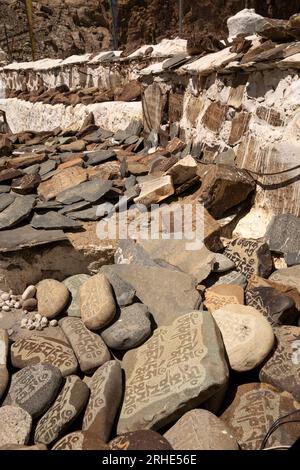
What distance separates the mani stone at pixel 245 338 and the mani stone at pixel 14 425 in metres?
1.16

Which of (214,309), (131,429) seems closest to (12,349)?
(131,429)

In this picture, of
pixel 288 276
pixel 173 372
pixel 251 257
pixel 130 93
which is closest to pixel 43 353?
pixel 173 372

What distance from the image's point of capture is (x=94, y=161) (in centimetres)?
509

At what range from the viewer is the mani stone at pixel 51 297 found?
2727mm

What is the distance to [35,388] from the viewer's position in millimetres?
2113

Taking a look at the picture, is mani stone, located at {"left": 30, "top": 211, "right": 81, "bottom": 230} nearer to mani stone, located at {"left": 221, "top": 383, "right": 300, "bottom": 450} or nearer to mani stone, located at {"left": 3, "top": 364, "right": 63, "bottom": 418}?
mani stone, located at {"left": 3, "top": 364, "right": 63, "bottom": 418}

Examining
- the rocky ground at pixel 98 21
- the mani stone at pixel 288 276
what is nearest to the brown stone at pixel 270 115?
the mani stone at pixel 288 276

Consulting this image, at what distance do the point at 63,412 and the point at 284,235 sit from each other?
81.9 inches

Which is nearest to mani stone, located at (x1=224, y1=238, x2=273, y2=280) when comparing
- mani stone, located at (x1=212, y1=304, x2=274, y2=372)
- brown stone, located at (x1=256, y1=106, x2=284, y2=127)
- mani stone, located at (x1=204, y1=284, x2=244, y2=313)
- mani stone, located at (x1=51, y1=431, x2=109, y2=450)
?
mani stone, located at (x1=204, y1=284, x2=244, y2=313)

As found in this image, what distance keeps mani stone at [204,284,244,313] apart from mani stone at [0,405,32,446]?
134 centimetres

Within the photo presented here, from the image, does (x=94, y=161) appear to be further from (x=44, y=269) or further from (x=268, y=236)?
(x=268, y=236)

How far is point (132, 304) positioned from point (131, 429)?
0.85 m

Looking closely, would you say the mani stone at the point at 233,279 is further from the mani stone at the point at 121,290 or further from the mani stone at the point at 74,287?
the mani stone at the point at 74,287

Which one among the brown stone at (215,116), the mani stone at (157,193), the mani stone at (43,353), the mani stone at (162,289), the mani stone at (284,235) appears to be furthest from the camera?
the brown stone at (215,116)
